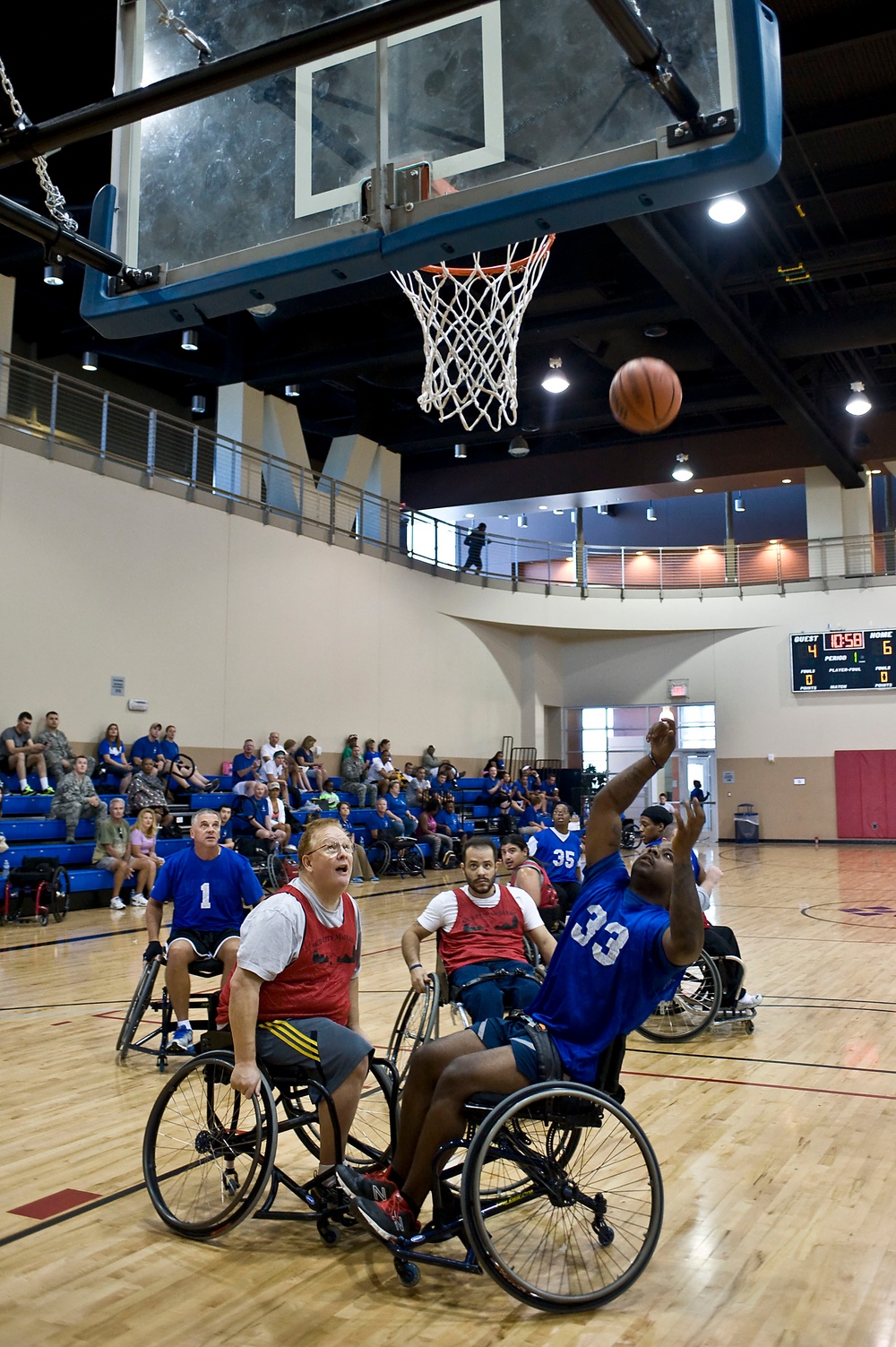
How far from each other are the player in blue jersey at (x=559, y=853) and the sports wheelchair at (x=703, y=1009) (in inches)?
60.5

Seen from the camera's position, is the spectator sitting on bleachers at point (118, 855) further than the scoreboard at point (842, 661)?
No

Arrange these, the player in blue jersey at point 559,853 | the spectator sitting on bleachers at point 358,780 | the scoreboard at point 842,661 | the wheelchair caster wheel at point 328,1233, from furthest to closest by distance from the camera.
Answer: the scoreboard at point 842,661
the spectator sitting on bleachers at point 358,780
the player in blue jersey at point 559,853
the wheelchair caster wheel at point 328,1233

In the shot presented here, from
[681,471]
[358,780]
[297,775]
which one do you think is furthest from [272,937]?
[681,471]

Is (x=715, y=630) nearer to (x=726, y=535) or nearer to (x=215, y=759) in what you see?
(x=726, y=535)

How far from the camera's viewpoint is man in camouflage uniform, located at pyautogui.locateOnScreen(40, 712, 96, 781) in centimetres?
1166

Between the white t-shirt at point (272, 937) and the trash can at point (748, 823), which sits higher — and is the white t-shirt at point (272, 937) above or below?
above

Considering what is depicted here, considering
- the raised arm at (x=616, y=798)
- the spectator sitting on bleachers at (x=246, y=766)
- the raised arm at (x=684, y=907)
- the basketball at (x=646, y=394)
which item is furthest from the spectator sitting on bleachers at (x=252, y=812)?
the raised arm at (x=684, y=907)

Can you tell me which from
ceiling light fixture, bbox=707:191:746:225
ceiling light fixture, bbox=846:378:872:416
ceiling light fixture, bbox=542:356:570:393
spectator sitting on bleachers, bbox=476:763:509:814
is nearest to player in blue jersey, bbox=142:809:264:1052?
ceiling light fixture, bbox=707:191:746:225

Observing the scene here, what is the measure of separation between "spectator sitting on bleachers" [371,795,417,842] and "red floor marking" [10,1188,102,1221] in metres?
11.5

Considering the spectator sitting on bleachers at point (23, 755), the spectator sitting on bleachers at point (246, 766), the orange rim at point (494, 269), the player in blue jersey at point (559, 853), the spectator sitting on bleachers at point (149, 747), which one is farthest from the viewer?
the spectator sitting on bleachers at point (246, 766)

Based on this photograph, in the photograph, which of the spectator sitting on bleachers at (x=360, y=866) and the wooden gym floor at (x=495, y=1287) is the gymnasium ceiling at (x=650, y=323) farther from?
the wooden gym floor at (x=495, y=1287)

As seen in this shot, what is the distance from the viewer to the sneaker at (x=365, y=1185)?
9.59ft

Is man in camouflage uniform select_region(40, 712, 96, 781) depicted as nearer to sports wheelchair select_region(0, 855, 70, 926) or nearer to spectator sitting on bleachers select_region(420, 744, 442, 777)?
sports wheelchair select_region(0, 855, 70, 926)

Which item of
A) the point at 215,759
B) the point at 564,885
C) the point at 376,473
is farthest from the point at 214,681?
the point at 564,885
